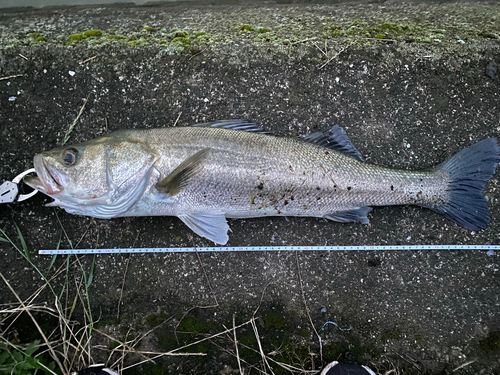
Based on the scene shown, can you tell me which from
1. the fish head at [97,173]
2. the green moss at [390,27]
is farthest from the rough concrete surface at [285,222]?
the fish head at [97,173]

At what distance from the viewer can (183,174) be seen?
2635 millimetres

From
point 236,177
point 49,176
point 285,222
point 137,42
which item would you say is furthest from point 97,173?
point 285,222

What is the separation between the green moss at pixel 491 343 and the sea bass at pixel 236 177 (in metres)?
1.25

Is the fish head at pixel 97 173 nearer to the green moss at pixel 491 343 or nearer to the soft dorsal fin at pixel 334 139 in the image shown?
the soft dorsal fin at pixel 334 139

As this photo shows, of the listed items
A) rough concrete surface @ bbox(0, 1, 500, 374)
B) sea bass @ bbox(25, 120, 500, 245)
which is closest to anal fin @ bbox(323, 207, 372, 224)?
sea bass @ bbox(25, 120, 500, 245)

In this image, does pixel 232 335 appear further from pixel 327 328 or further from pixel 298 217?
pixel 298 217

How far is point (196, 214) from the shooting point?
2877mm

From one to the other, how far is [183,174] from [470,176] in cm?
257

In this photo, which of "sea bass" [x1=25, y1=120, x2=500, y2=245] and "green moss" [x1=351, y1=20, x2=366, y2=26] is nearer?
"sea bass" [x1=25, y1=120, x2=500, y2=245]

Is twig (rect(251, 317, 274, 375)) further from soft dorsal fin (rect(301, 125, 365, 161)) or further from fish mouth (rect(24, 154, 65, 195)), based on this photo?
fish mouth (rect(24, 154, 65, 195))

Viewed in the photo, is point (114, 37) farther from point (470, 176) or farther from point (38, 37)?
point (470, 176)

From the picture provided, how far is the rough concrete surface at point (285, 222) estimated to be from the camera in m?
3.14

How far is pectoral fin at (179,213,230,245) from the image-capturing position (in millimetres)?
2879

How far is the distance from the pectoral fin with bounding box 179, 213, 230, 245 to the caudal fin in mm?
1964
